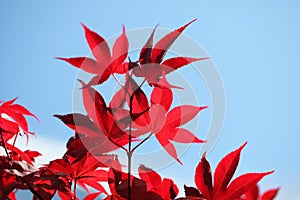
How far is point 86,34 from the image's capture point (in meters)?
0.54

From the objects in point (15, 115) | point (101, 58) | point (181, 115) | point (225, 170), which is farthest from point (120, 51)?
point (15, 115)

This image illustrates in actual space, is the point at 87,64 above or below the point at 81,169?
above

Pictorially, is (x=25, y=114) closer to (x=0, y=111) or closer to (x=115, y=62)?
(x=0, y=111)

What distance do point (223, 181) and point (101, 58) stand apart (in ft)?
0.87

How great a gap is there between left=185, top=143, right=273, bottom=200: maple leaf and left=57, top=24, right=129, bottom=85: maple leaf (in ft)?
0.65

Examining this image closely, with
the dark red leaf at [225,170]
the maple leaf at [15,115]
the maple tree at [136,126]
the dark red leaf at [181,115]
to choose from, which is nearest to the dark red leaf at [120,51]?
the maple tree at [136,126]

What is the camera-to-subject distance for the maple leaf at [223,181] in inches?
20.7

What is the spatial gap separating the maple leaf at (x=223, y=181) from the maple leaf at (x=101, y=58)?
0.65 feet

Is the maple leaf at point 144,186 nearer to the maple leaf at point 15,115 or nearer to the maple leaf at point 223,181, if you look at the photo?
the maple leaf at point 223,181

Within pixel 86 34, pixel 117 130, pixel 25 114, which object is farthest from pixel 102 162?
pixel 25 114

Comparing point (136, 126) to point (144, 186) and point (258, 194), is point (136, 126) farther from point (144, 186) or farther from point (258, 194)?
point (258, 194)

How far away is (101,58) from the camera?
538 millimetres

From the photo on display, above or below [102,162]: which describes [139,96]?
above

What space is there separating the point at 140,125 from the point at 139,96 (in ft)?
0.17
